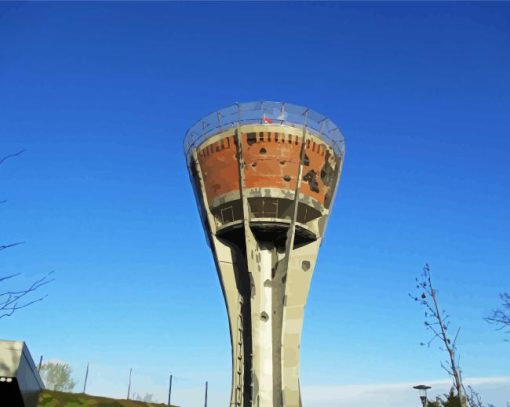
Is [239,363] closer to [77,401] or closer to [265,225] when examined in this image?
[265,225]

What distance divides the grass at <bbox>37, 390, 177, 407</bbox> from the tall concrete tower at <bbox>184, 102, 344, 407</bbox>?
25.2 m

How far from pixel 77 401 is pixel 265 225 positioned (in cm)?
3017

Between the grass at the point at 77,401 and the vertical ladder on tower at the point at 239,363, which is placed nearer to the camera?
the vertical ladder on tower at the point at 239,363

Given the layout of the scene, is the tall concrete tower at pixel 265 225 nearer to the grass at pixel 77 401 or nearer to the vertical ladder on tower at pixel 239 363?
the vertical ladder on tower at pixel 239 363

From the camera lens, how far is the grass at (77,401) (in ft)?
144

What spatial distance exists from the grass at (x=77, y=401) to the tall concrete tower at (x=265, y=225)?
2520 centimetres

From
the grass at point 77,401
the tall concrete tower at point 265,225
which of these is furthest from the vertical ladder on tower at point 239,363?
the grass at point 77,401

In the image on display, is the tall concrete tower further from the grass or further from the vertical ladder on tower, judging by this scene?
the grass

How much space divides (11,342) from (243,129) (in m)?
18.5

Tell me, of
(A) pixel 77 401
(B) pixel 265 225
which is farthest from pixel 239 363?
(A) pixel 77 401

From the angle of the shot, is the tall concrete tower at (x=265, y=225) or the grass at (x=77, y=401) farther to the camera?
the grass at (x=77, y=401)

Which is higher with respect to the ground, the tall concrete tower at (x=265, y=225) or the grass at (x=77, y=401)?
the tall concrete tower at (x=265, y=225)

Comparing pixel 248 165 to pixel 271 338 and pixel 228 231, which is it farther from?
pixel 271 338

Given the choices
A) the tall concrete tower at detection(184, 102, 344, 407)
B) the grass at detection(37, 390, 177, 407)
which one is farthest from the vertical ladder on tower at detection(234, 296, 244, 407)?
the grass at detection(37, 390, 177, 407)
